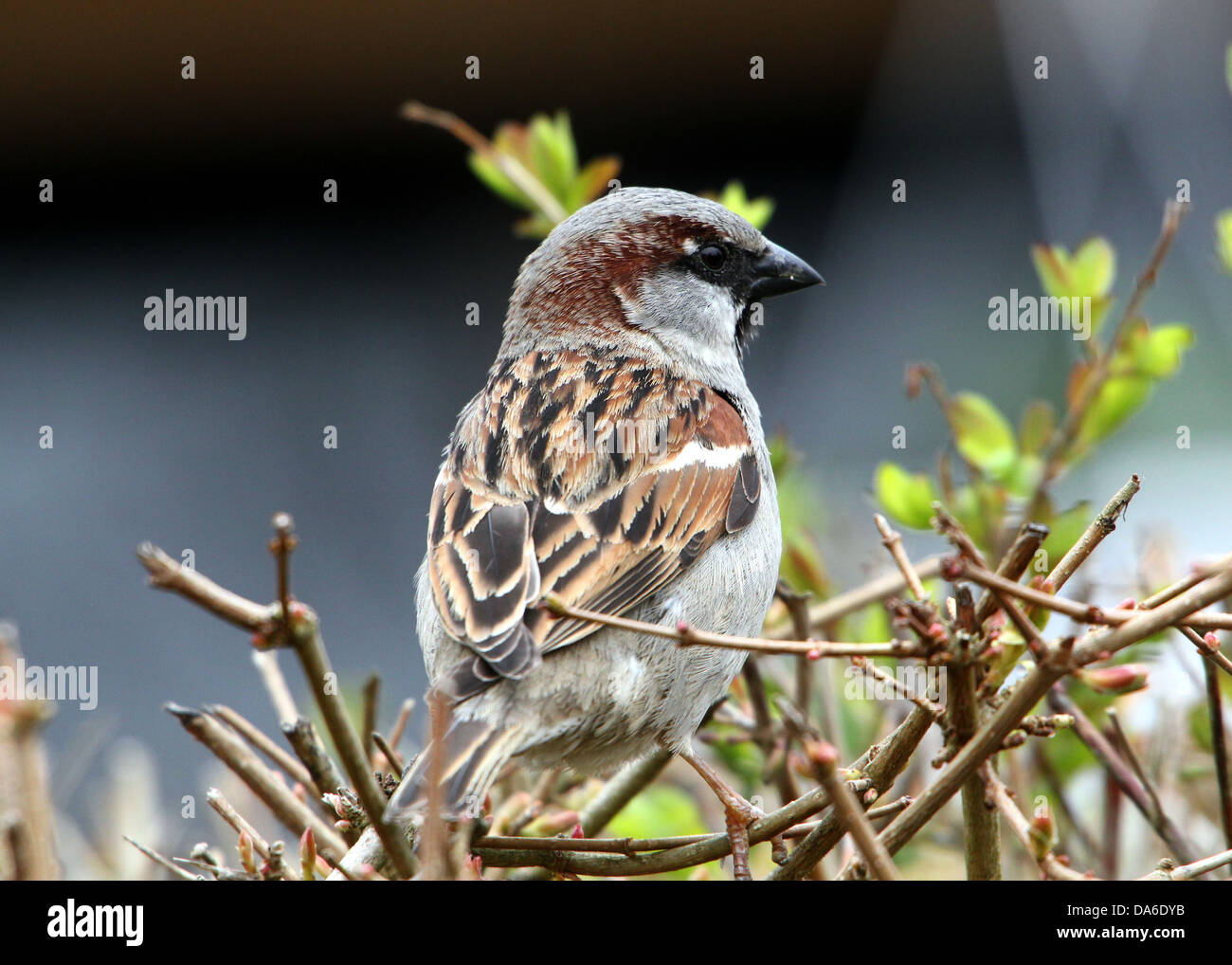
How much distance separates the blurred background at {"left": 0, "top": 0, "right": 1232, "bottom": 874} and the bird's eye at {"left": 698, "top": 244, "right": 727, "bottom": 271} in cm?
219

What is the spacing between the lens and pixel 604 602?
85.8 inches

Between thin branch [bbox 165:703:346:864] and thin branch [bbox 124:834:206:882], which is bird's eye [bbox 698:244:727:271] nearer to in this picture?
thin branch [bbox 165:703:346:864]

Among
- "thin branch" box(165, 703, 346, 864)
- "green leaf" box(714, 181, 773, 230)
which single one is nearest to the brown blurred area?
"green leaf" box(714, 181, 773, 230)

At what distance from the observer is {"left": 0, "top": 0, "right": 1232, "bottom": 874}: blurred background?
5230mm

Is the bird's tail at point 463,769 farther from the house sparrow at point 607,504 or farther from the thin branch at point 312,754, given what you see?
the thin branch at point 312,754

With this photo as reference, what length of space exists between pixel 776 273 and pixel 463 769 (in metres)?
1.54

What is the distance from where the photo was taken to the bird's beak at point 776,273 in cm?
296

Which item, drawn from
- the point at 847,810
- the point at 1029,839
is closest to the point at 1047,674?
the point at 847,810

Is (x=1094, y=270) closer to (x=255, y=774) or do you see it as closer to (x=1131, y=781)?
(x=1131, y=781)

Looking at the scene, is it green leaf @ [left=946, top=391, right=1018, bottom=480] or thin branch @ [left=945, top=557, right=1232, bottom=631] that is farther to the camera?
green leaf @ [left=946, top=391, right=1018, bottom=480]

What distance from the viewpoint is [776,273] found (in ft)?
9.78
